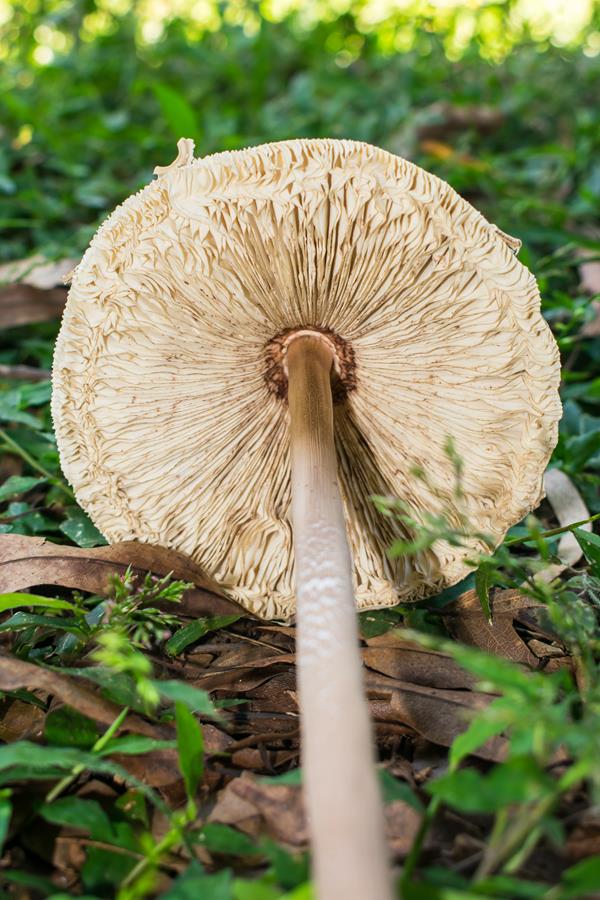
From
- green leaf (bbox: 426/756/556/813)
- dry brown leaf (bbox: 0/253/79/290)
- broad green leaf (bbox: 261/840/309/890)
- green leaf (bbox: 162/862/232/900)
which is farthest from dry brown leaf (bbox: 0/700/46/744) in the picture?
dry brown leaf (bbox: 0/253/79/290)

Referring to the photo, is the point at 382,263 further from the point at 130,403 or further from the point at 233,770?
the point at 233,770

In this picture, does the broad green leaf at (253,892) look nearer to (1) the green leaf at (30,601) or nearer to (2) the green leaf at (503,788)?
(2) the green leaf at (503,788)

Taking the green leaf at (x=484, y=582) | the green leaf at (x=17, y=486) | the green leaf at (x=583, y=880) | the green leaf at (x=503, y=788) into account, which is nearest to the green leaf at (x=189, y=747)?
the green leaf at (x=503, y=788)

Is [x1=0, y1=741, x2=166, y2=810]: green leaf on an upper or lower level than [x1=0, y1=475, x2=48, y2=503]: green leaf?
lower

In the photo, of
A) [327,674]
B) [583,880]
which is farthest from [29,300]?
[583,880]

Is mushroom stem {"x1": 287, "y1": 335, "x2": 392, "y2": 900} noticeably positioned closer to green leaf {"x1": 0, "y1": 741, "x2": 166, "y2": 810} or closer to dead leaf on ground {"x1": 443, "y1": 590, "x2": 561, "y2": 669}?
green leaf {"x1": 0, "y1": 741, "x2": 166, "y2": 810}
